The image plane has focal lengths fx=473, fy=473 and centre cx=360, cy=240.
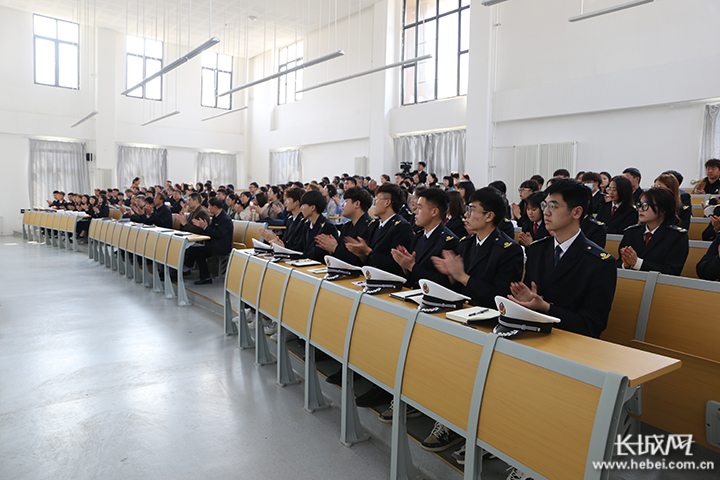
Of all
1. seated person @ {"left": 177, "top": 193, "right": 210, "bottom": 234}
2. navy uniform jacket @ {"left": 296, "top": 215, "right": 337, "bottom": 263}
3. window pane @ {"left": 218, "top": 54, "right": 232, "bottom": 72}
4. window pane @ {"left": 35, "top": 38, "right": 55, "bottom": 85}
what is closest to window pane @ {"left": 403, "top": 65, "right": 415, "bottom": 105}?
seated person @ {"left": 177, "top": 193, "right": 210, "bottom": 234}

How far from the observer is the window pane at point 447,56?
11.0m

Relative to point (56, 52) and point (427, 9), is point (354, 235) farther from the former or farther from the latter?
point (56, 52)

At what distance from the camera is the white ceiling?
12.5 metres

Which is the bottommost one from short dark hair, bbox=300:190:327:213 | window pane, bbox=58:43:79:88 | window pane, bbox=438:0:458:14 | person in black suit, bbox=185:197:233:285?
person in black suit, bbox=185:197:233:285

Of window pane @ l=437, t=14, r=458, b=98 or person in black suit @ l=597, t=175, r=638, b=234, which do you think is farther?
window pane @ l=437, t=14, r=458, b=98

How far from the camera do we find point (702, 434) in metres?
1.98

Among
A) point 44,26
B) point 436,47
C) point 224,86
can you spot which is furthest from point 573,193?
point 224,86

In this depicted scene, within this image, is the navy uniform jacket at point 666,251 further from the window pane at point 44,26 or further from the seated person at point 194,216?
the window pane at point 44,26

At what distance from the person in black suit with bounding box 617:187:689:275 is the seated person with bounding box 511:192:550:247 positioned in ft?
2.29

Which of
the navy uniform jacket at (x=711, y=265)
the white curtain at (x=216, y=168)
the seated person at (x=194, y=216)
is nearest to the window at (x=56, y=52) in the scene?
the white curtain at (x=216, y=168)

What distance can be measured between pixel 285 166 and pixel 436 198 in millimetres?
13752

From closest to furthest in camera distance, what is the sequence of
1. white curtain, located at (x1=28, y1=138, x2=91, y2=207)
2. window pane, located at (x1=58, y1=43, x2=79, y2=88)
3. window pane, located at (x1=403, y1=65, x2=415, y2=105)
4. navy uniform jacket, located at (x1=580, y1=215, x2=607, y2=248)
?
navy uniform jacket, located at (x1=580, y1=215, x2=607, y2=248) → window pane, located at (x1=403, y1=65, x2=415, y2=105) → white curtain, located at (x1=28, y1=138, x2=91, y2=207) → window pane, located at (x1=58, y1=43, x2=79, y2=88)

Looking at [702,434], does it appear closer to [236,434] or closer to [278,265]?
[236,434]

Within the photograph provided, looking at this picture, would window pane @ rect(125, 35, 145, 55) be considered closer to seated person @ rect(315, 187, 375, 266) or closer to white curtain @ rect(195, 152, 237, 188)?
white curtain @ rect(195, 152, 237, 188)
